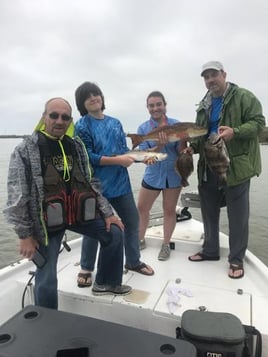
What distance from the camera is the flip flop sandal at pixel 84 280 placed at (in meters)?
3.49

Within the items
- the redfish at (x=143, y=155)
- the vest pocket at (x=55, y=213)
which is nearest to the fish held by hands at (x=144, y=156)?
the redfish at (x=143, y=155)

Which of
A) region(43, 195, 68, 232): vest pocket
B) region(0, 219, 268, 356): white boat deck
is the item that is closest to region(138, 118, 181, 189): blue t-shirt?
region(0, 219, 268, 356): white boat deck

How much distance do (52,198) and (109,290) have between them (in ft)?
3.72

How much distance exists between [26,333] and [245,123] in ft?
9.50

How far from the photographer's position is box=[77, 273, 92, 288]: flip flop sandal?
3.49 metres

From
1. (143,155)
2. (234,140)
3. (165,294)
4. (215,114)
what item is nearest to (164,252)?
(165,294)

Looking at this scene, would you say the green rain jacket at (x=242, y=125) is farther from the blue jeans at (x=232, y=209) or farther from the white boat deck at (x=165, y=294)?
the white boat deck at (x=165, y=294)

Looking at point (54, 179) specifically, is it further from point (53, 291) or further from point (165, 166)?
point (165, 166)

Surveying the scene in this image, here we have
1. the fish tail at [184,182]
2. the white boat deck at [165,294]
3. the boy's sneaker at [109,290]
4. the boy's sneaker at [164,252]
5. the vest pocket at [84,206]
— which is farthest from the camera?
the boy's sneaker at [164,252]

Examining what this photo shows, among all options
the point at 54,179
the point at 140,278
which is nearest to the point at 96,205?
the point at 54,179

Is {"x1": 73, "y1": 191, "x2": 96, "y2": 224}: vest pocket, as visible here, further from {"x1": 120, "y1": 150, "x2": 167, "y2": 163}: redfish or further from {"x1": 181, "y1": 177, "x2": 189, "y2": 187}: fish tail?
{"x1": 181, "y1": 177, "x2": 189, "y2": 187}: fish tail

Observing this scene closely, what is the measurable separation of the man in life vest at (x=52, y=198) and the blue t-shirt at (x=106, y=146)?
37cm

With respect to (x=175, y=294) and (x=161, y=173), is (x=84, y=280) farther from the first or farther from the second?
(x=161, y=173)

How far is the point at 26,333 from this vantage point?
1925mm
